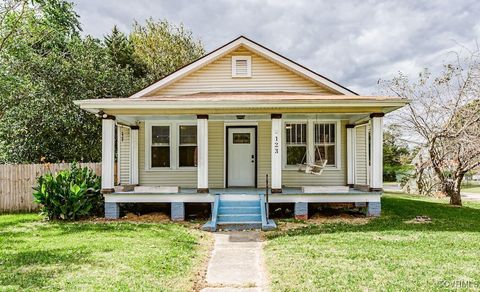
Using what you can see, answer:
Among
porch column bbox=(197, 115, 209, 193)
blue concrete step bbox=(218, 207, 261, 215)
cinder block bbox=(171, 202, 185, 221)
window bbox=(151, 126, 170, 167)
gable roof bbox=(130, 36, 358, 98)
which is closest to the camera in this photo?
blue concrete step bbox=(218, 207, 261, 215)

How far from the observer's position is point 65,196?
408 inches

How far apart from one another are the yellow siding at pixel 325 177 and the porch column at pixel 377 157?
7.46 ft

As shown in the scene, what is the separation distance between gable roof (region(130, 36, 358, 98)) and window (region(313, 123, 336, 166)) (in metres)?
1.32

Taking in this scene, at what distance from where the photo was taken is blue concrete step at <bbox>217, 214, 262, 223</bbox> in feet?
32.4

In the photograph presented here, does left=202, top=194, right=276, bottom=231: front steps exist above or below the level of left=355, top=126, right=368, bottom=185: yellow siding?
below

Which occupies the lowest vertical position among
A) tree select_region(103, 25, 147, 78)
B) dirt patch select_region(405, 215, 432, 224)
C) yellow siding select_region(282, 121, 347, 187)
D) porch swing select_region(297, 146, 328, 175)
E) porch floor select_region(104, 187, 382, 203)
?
dirt patch select_region(405, 215, 432, 224)

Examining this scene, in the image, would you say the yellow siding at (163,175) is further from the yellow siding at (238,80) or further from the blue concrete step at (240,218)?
the blue concrete step at (240,218)

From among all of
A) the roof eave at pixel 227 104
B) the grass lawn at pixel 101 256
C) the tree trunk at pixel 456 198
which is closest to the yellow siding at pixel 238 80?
the roof eave at pixel 227 104

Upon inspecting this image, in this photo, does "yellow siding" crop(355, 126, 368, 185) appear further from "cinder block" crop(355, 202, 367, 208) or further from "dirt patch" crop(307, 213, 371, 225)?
"dirt patch" crop(307, 213, 371, 225)

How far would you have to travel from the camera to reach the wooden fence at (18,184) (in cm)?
1297

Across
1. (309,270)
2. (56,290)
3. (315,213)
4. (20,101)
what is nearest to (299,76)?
(315,213)

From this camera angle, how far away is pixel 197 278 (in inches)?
213

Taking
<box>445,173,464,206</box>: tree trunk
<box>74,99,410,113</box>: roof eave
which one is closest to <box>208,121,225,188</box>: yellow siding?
<box>74,99,410,113</box>: roof eave

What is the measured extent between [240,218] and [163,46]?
72.7 ft
